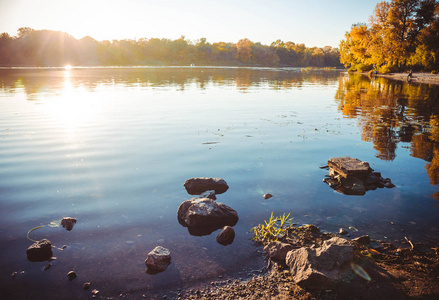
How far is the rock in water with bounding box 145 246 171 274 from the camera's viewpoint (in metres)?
5.10

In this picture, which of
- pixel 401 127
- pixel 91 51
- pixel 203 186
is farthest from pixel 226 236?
pixel 91 51

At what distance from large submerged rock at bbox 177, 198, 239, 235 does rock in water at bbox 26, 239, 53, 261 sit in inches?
111

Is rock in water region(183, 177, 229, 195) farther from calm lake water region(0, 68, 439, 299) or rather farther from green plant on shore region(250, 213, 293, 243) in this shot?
green plant on shore region(250, 213, 293, 243)

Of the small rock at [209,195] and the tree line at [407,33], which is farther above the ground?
the tree line at [407,33]

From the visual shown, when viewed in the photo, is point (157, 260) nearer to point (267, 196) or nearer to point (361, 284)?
point (361, 284)

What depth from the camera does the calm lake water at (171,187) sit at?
5195mm

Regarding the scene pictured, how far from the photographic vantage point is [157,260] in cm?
514

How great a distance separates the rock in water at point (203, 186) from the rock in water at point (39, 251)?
3.77 meters

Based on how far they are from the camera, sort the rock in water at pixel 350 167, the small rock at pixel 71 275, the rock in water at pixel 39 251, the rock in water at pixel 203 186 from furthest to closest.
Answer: the rock in water at pixel 350 167, the rock in water at pixel 203 186, the rock in water at pixel 39 251, the small rock at pixel 71 275

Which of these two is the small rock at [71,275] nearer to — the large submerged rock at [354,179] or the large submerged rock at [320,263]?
the large submerged rock at [320,263]

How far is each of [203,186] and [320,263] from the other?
4.32 meters

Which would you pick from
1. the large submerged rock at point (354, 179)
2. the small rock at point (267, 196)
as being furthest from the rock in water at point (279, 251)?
the large submerged rock at point (354, 179)

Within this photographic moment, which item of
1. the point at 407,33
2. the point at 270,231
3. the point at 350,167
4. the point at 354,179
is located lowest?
the point at 270,231

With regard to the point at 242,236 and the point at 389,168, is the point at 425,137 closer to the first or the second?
the point at 389,168
